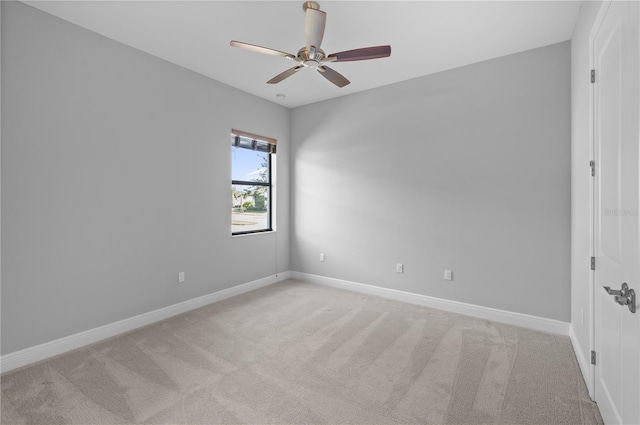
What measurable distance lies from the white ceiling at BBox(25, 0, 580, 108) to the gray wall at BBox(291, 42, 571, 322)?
41 centimetres

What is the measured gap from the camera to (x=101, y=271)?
2814mm

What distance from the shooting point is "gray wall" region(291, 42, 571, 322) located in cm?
296

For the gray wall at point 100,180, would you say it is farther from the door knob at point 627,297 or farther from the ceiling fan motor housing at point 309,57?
the door knob at point 627,297

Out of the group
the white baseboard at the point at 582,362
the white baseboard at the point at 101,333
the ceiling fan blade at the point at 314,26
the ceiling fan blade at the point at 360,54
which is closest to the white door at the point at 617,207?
the white baseboard at the point at 582,362

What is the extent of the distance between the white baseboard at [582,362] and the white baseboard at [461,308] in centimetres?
17

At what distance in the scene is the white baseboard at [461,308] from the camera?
117 inches

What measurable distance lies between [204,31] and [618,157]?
3173 millimetres

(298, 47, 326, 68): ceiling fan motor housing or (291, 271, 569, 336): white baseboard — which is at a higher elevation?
(298, 47, 326, 68): ceiling fan motor housing

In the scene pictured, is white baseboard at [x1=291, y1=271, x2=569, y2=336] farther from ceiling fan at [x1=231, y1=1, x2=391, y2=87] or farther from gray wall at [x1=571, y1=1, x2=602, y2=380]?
ceiling fan at [x1=231, y1=1, x2=391, y2=87]

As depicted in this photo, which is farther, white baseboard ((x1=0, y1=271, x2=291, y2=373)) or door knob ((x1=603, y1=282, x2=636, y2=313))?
white baseboard ((x1=0, y1=271, x2=291, y2=373))

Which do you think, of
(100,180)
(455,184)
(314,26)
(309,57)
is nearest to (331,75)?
(309,57)

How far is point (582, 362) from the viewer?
2264 millimetres

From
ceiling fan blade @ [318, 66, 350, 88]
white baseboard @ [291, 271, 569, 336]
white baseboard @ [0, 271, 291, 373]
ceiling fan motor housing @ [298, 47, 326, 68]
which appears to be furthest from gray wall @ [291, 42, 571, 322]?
ceiling fan motor housing @ [298, 47, 326, 68]

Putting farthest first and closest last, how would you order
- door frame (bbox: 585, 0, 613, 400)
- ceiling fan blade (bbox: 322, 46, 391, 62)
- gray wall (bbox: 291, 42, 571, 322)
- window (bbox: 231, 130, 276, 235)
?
1. window (bbox: 231, 130, 276, 235)
2. gray wall (bbox: 291, 42, 571, 322)
3. ceiling fan blade (bbox: 322, 46, 391, 62)
4. door frame (bbox: 585, 0, 613, 400)
